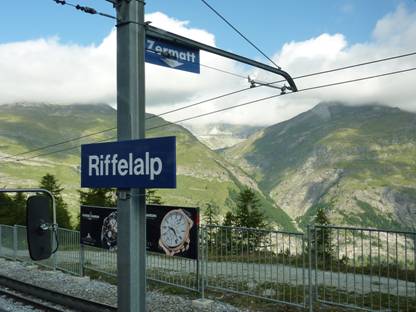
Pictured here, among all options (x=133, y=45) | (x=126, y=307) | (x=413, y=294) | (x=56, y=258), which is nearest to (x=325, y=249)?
(x=413, y=294)

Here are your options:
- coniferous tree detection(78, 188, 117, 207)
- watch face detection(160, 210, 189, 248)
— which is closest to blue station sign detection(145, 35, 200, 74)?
watch face detection(160, 210, 189, 248)

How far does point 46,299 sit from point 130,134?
8.63 meters

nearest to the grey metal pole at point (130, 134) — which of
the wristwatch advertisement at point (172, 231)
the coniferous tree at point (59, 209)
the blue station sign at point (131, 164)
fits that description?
the blue station sign at point (131, 164)

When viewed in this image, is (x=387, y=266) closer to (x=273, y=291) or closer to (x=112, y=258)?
(x=273, y=291)

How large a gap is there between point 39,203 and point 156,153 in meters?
1.42

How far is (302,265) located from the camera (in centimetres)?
1154

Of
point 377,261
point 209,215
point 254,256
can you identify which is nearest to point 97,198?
point 209,215

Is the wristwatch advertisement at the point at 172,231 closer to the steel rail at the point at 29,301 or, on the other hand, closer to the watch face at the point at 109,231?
the watch face at the point at 109,231

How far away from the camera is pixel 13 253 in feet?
67.6

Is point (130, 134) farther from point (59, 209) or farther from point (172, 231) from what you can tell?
point (59, 209)

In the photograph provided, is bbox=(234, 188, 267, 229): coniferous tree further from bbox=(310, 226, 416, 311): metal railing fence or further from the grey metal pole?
the grey metal pole

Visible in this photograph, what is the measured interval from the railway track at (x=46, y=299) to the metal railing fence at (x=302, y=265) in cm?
226

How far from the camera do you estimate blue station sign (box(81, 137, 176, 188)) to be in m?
5.13

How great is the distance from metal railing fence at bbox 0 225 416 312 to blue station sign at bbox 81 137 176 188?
4644 millimetres
